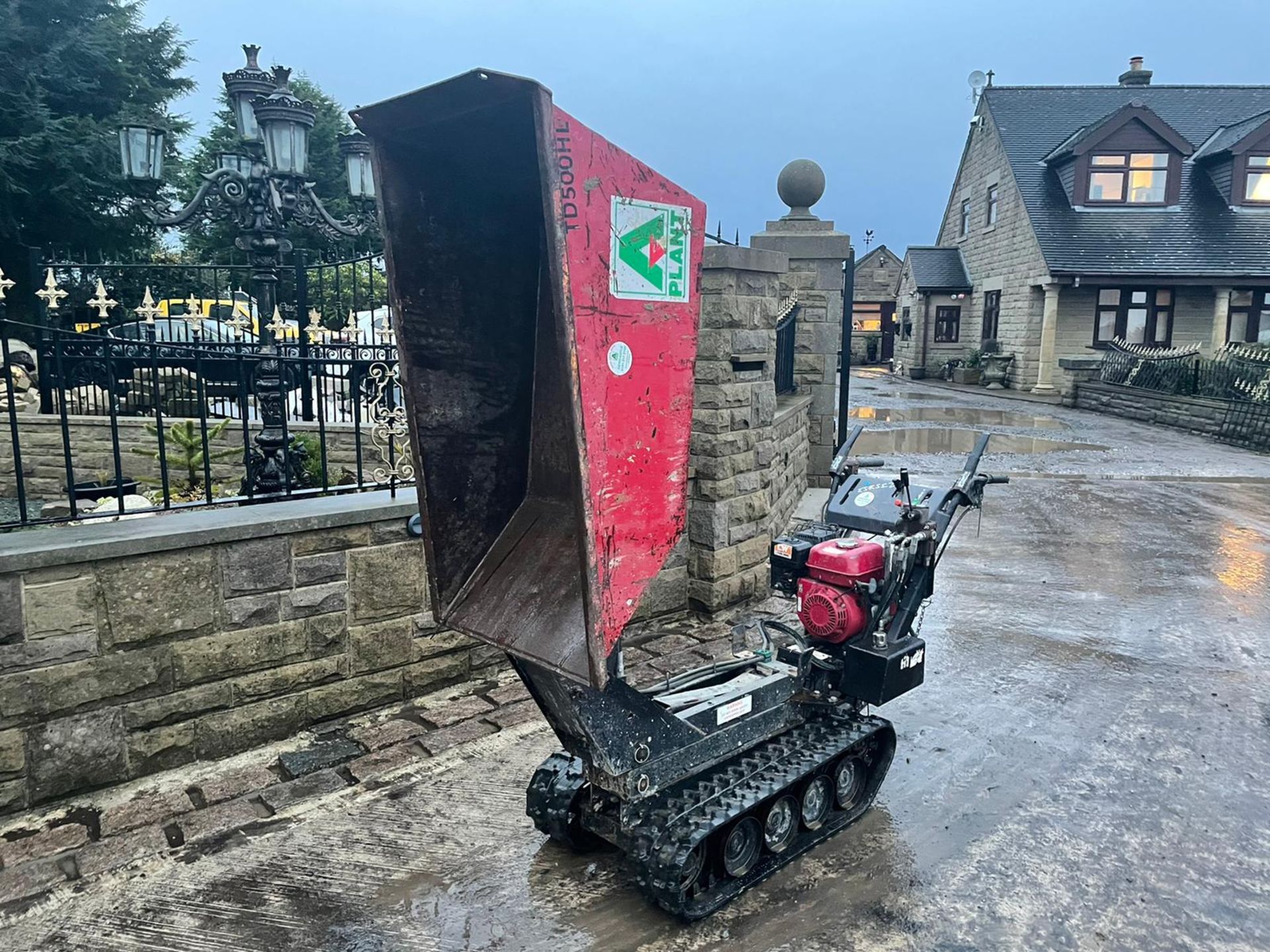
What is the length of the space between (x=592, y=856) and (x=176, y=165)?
906 inches

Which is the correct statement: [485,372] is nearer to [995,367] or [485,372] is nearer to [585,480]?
[585,480]

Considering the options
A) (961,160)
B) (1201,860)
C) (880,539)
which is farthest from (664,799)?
(961,160)

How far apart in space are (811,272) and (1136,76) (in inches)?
1122

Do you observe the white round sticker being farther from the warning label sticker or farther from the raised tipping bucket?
the warning label sticker

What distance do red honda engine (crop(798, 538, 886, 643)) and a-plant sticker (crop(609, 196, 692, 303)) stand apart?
175cm

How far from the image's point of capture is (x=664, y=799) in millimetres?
3154

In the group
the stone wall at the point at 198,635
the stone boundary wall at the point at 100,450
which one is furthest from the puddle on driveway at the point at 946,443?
the stone wall at the point at 198,635

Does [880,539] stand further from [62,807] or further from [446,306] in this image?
[62,807]

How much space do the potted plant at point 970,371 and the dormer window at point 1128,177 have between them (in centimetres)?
604

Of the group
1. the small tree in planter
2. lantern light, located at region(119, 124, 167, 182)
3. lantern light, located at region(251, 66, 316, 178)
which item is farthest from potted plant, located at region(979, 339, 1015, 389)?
lantern light, located at region(119, 124, 167, 182)

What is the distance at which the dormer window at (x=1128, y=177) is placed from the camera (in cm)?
2527

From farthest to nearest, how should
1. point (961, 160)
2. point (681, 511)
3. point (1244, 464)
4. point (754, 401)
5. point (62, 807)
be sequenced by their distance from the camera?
point (961, 160) < point (1244, 464) < point (754, 401) < point (62, 807) < point (681, 511)

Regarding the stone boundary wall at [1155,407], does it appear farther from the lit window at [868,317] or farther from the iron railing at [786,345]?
the lit window at [868,317]

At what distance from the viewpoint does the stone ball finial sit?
30.6ft
